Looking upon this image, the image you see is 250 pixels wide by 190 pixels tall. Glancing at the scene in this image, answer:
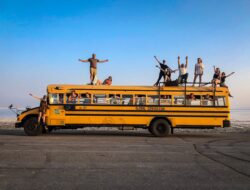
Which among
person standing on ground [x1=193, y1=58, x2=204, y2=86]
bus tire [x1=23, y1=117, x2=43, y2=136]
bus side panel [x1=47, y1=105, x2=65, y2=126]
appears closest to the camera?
bus tire [x1=23, y1=117, x2=43, y2=136]

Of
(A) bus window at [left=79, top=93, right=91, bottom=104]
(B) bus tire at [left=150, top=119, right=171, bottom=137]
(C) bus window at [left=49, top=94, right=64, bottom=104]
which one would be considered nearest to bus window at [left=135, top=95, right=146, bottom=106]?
(B) bus tire at [left=150, top=119, right=171, bottom=137]

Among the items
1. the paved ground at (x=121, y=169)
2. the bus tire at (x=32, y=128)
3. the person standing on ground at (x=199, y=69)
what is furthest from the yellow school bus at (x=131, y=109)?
the paved ground at (x=121, y=169)

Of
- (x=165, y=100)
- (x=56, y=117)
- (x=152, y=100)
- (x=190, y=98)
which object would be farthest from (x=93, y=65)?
(x=190, y=98)

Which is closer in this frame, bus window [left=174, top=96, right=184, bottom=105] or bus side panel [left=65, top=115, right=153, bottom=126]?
bus side panel [left=65, top=115, right=153, bottom=126]

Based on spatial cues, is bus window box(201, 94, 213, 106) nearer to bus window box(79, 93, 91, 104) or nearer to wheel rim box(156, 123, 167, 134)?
wheel rim box(156, 123, 167, 134)

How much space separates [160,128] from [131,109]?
175cm

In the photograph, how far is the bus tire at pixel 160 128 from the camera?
511 inches

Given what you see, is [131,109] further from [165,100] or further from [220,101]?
[220,101]

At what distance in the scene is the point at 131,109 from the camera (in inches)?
515

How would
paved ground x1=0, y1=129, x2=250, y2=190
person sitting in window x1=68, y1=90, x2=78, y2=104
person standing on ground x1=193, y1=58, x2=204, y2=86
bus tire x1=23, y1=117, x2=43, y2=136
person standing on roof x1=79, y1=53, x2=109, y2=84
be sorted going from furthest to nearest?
person standing on roof x1=79, y1=53, x2=109, y2=84 → person standing on ground x1=193, y1=58, x2=204, y2=86 → person sitting in window x1=68, y1=90, x2=78, y2=104 → bus tire x1=23, y1=117, x2=43, y2=136 → paved ground x1=0, y1=129, x2=250, y2=190

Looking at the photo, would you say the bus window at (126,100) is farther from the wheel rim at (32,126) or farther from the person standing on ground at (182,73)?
the wheel rim at (32,126)

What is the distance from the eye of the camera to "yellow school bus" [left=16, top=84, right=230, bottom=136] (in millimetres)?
12984

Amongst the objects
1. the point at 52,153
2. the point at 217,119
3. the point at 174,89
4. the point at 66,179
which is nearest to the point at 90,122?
the point at 174,89

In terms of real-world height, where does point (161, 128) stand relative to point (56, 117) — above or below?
below
